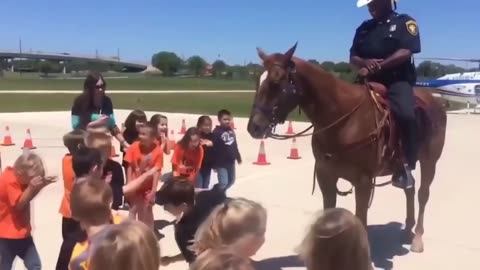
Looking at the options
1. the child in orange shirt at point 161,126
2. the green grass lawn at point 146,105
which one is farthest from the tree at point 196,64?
the child in orange shirt at point 161,126

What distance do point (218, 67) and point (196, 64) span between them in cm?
1916

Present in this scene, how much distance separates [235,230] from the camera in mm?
2914

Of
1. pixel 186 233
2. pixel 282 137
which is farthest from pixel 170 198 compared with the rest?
pixel 282 137

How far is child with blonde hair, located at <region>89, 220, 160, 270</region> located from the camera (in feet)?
7.60

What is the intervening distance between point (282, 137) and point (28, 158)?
239cm

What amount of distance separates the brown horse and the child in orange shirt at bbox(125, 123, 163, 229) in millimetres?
1494

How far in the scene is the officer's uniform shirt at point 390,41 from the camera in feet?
20.5

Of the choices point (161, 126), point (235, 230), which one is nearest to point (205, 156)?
point (161, 126)

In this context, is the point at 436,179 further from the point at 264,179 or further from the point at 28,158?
the point at 28,158

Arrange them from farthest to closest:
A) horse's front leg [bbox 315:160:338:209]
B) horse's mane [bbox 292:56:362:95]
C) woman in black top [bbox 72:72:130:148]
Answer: woman in black top [bbox 72:72:130:148] < horse's front leg [bbox 315:160:338:209] < horse's mane [bbox 292:56:362:95]

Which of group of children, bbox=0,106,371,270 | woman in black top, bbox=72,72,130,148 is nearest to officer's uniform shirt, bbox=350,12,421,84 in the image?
group of children, bbox=0,106,371,270

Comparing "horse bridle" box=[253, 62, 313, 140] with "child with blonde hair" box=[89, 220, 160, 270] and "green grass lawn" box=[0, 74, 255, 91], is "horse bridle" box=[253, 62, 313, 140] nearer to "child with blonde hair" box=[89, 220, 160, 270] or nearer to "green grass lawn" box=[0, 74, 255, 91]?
"child with blonde hair" box=[89, 220, 160, 270]

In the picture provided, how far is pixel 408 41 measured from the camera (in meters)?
6.23

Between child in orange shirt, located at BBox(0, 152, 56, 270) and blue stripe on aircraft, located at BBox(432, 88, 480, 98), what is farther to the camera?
blue stripe on aircraft, located at BBox(432, 88, 480, 98)
